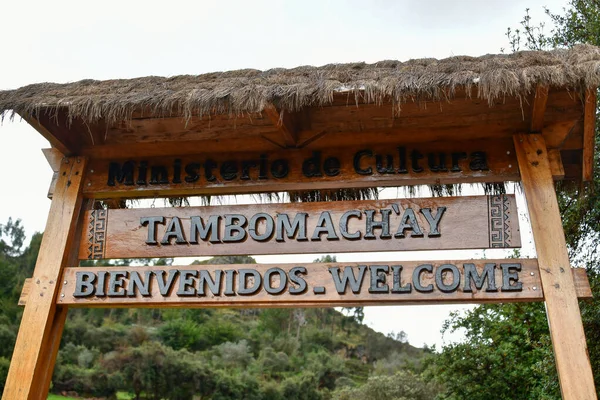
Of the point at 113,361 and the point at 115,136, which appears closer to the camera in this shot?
the point at 115,136

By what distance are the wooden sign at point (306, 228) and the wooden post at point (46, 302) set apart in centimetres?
17

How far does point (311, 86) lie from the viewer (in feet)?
11.9

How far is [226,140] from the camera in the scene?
4281mm

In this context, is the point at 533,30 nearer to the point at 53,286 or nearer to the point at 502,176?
the point at 502,176

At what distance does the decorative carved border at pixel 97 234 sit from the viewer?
414 centimetres

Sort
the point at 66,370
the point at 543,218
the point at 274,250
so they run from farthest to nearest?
the point at 66,370 < the point at 274,250 < the point at 543,218

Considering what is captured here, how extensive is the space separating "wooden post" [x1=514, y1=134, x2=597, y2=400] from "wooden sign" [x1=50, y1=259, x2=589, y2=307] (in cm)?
9

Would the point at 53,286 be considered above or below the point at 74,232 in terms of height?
below

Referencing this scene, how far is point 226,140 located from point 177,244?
0.82 meters

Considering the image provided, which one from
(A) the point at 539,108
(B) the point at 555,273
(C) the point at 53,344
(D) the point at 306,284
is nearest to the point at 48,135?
(C) the point at 53,344

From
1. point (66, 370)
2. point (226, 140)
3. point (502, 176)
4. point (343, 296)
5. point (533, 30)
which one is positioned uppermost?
point (533, 30)

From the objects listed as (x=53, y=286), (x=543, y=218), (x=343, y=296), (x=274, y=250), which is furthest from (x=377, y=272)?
(x=53, y=286)

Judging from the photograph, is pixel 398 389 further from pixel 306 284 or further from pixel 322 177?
pixel 306 284

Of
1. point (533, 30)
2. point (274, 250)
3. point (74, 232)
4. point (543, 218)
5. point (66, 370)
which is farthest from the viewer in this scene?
point (66, 370)
